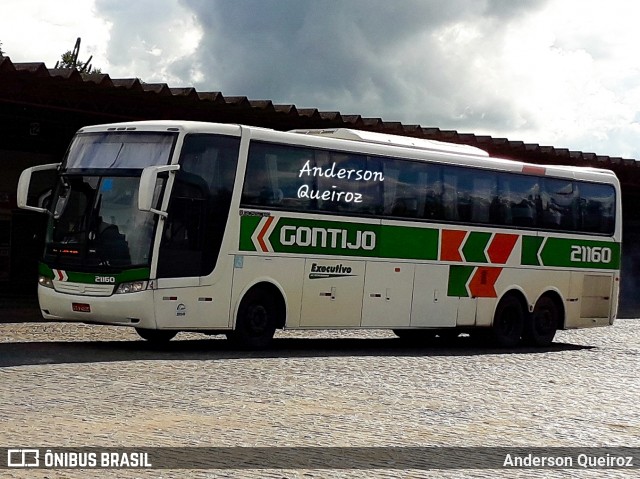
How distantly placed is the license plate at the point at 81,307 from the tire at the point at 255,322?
2217mm

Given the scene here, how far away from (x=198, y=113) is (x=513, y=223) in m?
8.01

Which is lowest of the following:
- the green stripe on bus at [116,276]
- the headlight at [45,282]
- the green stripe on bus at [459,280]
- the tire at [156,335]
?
the tire at [156,335]

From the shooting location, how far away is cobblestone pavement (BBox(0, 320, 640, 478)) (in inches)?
393

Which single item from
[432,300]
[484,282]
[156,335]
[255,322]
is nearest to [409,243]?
[432,300]

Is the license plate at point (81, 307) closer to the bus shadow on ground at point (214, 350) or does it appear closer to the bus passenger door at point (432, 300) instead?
the bus shadow on ground at point (214, 350)

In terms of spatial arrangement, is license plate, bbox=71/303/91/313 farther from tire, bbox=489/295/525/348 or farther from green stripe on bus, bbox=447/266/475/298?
tire, bbox=489/295/525/348

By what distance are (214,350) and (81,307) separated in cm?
227

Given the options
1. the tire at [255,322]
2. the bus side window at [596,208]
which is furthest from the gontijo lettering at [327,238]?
the bus side window at [596,208]

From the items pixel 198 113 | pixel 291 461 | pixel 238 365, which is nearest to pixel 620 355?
pixel 238 365

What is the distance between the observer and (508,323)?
23.6 meters

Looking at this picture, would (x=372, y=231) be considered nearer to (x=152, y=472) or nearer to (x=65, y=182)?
(x=65, y=182)

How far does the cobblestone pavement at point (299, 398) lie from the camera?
32.8 ft

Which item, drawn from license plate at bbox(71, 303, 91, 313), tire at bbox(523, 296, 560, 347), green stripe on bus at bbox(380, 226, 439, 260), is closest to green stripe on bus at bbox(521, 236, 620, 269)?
tire at bbox(523, 296, 560, 347)

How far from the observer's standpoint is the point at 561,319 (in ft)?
80.4
